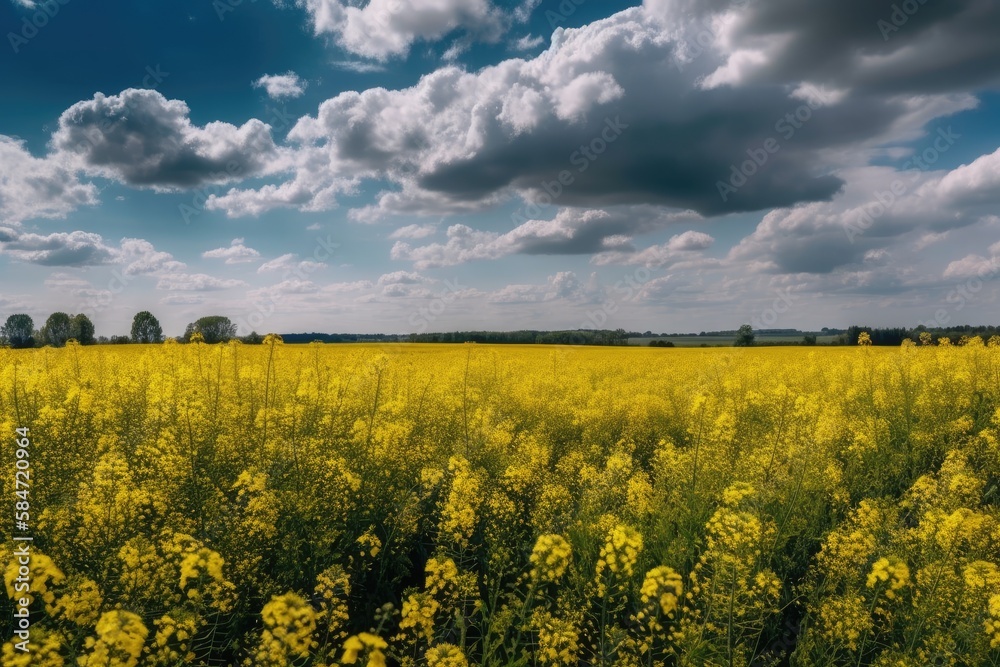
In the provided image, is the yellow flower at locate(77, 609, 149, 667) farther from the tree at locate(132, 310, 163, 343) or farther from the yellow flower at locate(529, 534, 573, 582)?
the tree at locate(132, 310, 163, 343)

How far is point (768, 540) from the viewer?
503 centimetres

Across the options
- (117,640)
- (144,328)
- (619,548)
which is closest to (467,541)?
(619,548)

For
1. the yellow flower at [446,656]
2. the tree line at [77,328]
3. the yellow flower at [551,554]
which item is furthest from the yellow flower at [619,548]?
the tree line at [77,328]

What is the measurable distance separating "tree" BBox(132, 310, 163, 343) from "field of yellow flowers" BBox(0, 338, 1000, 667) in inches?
1294

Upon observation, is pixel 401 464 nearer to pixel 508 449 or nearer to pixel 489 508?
pixel 489 508

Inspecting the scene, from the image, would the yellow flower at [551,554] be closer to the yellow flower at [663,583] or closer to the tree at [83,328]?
the yellow flower at [663,583]

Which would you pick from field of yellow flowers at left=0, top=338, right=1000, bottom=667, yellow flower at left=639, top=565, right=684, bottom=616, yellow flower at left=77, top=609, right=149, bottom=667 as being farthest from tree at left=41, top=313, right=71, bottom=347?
yellow flower at left=639, top=565, right=684, bottom=616

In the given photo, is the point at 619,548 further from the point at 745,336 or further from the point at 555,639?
the point at 745,336

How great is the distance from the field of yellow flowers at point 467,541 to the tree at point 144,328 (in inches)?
1294

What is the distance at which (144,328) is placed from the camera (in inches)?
1505

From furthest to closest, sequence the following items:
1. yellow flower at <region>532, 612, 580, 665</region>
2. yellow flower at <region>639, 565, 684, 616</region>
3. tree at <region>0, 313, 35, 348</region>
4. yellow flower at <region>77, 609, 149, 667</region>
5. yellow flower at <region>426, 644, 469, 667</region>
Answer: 1. tree at <region>0, 313, 35, 348</region>
2. yellow flower at <region>639, 565, 684, 616</region>
3. yellow flower at <region>532, 612, 580, 665</region>
4. yellow flower at <region>426, 644, 469, 667</region>
5. yellow flower at <region>77, 609, 149, 667</region>

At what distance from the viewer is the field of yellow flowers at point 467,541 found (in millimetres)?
3510

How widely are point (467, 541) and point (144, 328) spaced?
1668 inches

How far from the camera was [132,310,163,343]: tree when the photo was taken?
37500 millimetres
